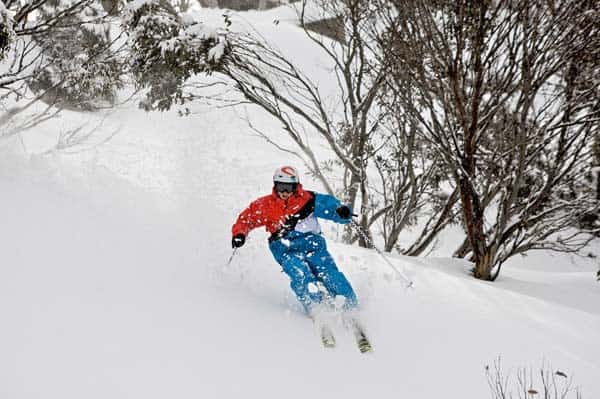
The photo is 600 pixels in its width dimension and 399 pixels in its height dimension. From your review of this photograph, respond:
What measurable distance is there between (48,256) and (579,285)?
757 cm

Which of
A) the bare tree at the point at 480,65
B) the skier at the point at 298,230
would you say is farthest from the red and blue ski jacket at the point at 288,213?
the bare tree at the point at 480,65

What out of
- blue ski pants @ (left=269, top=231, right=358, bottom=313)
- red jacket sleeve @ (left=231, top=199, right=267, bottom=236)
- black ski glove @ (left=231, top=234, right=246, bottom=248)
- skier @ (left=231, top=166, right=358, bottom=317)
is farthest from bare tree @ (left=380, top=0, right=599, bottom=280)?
black ski glove @ (left=231, top=234, right=246, bottom=248)

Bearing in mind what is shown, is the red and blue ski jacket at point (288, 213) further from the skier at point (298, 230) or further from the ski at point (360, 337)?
the ski at point (360, 337)

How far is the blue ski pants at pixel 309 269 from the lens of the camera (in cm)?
464

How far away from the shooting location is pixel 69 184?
7.66m

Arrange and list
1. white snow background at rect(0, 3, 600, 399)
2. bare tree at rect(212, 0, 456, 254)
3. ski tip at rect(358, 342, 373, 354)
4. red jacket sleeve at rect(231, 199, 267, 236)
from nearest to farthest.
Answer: white snow background at rect(0, 3, 600, 399) → ski tip at rect(358, 342, 373, 354) → red jacket sleeve at rect(231, 199, 267, 236) → bare tree at rect(212, 0, 456, 254)

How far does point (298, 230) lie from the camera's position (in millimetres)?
4895

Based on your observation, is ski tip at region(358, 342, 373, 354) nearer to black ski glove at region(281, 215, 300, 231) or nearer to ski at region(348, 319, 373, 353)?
ski at region(348, 319, 373, 353)

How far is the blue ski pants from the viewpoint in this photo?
4.64 metres

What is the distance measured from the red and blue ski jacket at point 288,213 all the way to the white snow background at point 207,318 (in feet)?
2.09

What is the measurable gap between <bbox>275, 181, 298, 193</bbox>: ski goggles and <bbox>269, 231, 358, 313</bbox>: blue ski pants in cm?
40

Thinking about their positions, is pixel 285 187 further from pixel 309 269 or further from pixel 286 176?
pixel 309 269

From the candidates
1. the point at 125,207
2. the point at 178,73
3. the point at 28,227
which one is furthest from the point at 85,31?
the point at 28,227

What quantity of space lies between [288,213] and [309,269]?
0.57m
